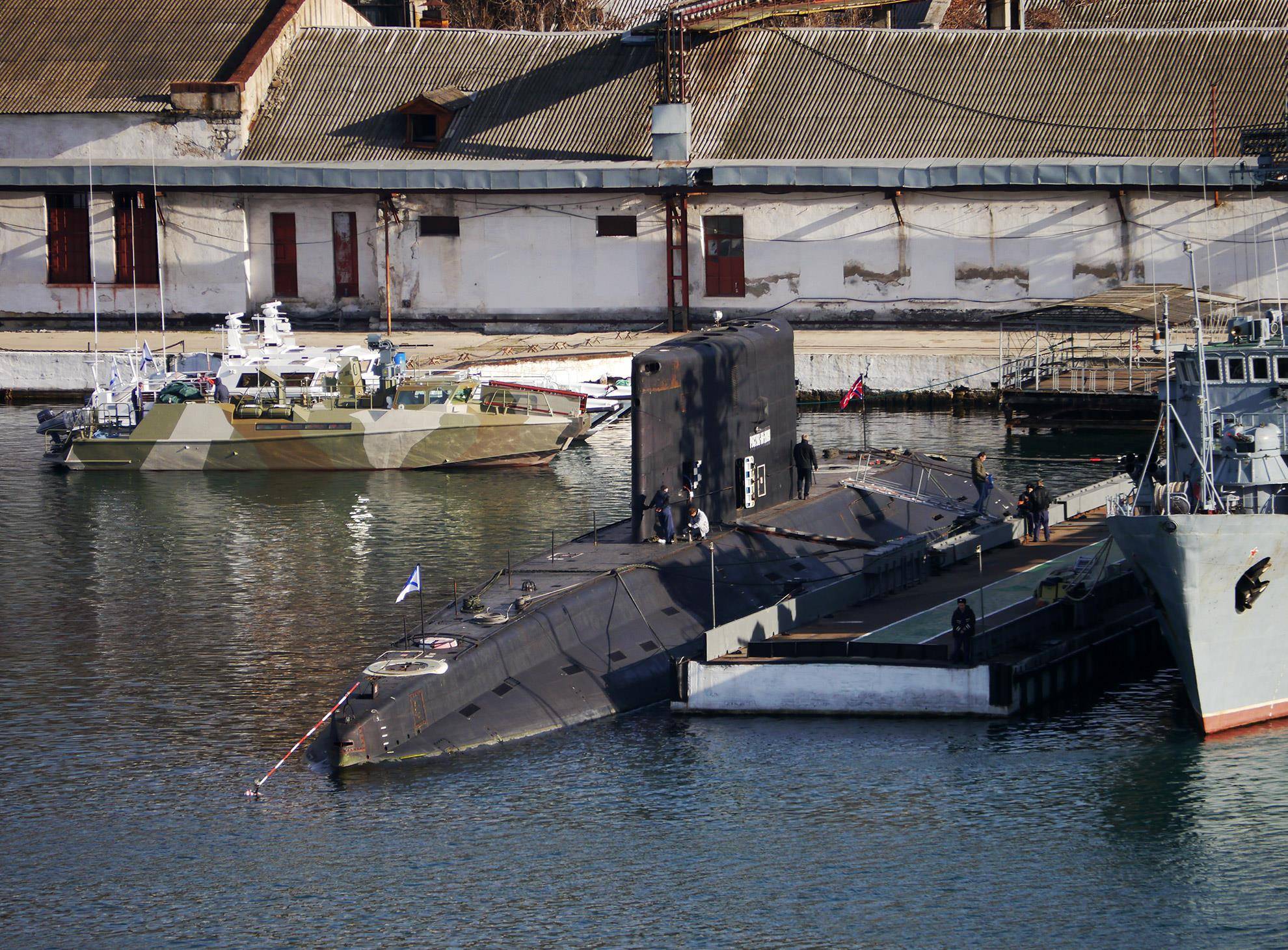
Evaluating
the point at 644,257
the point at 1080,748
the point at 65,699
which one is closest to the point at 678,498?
the point at 1080,748

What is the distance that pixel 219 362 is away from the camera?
60.5 metres

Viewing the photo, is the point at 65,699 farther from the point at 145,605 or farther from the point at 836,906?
the point at 836,906

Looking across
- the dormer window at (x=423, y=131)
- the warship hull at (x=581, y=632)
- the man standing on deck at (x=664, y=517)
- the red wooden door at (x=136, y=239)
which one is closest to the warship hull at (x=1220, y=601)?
the warship hull at (x=581, y=632)

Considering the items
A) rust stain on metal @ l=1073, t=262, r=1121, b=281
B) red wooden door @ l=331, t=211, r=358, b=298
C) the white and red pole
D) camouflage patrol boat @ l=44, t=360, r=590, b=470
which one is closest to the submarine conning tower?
the white and red pole

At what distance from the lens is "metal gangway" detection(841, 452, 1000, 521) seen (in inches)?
1786

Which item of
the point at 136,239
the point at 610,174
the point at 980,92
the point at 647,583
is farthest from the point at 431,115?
the point at 647,583

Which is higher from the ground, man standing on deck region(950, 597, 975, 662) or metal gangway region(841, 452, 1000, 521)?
metal gangway region(841, 452, 1000, 521)

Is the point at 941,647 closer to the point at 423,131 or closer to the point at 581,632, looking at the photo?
the point at 581,632

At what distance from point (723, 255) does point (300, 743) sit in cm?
4732

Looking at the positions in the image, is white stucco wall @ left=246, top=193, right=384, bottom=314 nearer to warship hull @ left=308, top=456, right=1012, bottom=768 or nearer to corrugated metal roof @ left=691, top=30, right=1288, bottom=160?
corrugated metal roof @ left=691, top=30, right=1288, bottom=160

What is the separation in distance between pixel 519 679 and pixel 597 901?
22.4 feet

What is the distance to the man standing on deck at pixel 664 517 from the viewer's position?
36.0 meters

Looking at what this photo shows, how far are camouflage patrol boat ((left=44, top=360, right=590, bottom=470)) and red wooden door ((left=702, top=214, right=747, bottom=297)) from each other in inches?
685

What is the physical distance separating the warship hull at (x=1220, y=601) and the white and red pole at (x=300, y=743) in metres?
12.9
